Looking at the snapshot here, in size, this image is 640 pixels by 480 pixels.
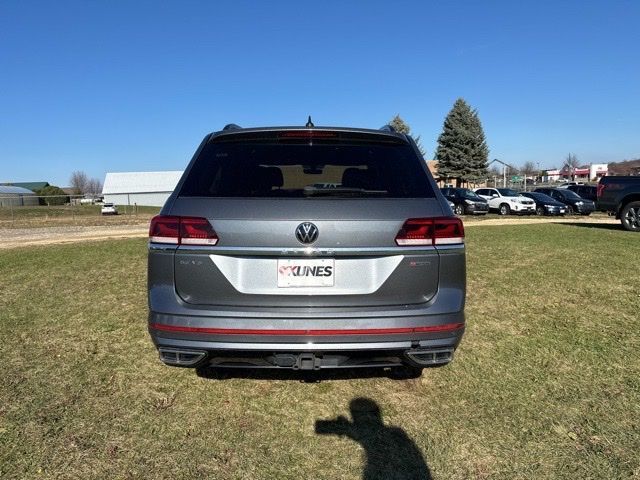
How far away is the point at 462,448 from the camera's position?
2730 millimetres

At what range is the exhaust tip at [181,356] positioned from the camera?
107 inches

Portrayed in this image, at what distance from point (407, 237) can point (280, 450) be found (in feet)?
Result: 4.61

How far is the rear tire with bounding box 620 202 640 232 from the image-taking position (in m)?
13.2

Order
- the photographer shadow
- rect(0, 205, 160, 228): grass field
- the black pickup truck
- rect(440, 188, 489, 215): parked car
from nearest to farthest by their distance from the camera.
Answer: the photographer shadow → the black pickup truck → rect(0, 205, 160, 228): grass field → rect(440, 188, 489, 215): parked car

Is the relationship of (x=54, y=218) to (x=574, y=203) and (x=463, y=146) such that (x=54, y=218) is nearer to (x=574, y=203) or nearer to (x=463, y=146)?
(x=574, y=203)

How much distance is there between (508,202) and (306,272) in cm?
2863

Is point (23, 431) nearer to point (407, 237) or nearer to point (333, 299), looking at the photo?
point (333, 299)

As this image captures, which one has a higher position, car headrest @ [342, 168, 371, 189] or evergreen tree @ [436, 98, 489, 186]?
evergreen tree @ [436, 98, 489, 186]

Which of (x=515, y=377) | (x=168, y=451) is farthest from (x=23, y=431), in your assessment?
(x=515, y=377)

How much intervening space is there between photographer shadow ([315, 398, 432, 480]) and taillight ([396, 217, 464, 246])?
117 cm

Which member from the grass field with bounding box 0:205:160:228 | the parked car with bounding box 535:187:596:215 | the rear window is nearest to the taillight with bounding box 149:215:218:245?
the rear window

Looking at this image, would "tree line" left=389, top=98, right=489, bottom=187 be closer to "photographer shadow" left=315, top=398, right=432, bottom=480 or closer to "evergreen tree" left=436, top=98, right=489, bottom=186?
"evergreen tree" left=436, top=98, right=489, bottom=186

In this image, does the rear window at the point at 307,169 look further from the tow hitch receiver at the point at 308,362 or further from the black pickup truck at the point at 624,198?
the black pickup truck at the point at 624,198

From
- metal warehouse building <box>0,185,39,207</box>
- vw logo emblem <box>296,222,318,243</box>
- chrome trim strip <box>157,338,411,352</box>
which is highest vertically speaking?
metal warehouse building <box>0,185,39,207</box>
